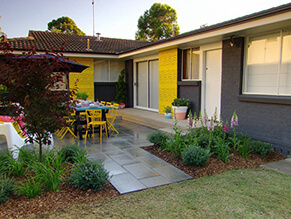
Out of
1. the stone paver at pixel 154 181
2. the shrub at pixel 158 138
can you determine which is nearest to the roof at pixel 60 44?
the shrub at pixel 158 138

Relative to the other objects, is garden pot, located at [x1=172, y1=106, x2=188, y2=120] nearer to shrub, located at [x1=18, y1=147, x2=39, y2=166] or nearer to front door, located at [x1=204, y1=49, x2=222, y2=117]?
front door, located at [x1=204, y1=49, x2=222, y2=117]

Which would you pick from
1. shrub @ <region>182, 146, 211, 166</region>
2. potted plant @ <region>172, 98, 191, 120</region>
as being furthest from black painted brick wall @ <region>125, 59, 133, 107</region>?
shrub @ <region>182, 146, 211, 166</region>

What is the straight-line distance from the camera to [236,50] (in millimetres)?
6398

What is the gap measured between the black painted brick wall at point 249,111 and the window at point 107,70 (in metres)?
6.84

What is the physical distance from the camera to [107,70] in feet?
40.6

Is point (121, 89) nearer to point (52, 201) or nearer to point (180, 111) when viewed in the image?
point (180, 111)

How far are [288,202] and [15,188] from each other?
3.47m

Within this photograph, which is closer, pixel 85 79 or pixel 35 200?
pixel 35 200

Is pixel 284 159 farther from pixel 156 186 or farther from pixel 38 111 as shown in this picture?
pixel 38 111

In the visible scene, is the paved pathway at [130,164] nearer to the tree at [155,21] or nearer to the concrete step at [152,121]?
the concrete step at [152,121]

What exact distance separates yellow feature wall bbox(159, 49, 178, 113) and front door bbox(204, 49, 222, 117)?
1.35m

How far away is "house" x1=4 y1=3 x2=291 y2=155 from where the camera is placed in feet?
17.4

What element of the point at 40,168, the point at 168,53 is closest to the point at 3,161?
the point at 40,168

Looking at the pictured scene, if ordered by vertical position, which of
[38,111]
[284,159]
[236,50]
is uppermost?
[236,50]
